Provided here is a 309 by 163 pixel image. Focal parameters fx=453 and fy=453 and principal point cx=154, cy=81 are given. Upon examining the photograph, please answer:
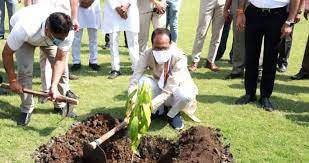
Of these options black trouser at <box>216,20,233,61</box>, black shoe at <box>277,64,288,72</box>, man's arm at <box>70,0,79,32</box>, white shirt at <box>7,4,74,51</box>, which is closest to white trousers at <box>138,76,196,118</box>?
white shirt at <box>7,4,74,51</box>

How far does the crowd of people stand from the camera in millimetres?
5148

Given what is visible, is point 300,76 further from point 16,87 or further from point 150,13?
point 16,87

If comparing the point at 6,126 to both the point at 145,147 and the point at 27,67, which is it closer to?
the point at 27,67

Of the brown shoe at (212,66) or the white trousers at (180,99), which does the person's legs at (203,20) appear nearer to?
the brown shoe at (212,66)

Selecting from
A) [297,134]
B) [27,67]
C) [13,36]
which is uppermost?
[13,36]

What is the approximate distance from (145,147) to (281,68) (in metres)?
4.74

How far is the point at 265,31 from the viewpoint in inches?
244

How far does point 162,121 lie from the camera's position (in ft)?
19.8

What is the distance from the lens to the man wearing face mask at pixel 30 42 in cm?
479

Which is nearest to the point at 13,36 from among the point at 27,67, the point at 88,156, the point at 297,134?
the point at 27,67

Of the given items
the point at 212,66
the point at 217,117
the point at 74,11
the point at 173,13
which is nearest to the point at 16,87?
the point at 74,11

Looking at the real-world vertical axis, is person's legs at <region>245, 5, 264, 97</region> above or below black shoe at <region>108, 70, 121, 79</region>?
above

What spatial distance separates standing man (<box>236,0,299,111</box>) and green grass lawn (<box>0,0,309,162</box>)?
1.49 feet

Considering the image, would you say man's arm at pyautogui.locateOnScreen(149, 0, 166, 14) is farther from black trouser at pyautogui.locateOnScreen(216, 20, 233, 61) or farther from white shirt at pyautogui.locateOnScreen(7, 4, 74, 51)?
white shirt at pyautogui.locateOnScreen(7, 4, 74, 51)
